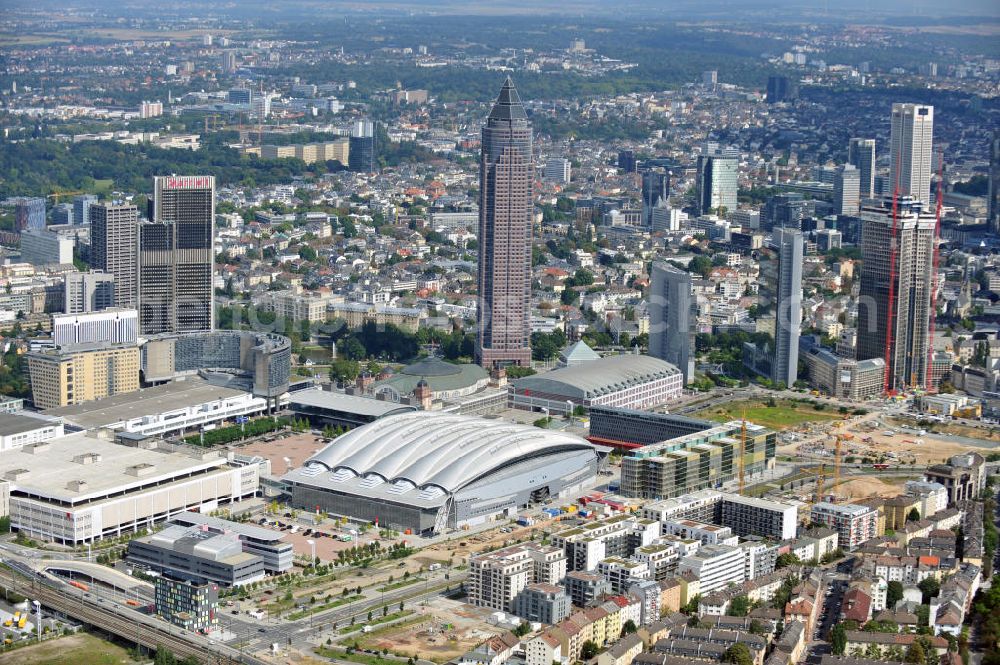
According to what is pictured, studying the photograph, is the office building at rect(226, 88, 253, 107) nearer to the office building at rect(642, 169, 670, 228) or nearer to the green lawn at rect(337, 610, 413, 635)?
the office building at rect(642, 169, 670, 228)

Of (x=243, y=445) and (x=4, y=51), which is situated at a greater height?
(x=4, y=51)

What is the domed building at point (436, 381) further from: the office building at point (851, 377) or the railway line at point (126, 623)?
the railway line at point (126, 623)

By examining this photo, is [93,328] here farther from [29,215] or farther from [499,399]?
[29,215]

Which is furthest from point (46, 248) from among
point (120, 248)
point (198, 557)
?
point (198, 557)

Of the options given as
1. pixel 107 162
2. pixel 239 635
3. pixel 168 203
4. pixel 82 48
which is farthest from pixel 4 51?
pixel 239 635

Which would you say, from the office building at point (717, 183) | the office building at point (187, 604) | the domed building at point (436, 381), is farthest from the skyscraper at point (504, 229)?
the office building at point (717, 183)

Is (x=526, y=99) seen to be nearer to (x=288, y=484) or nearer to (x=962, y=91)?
(x=962, y=91)
